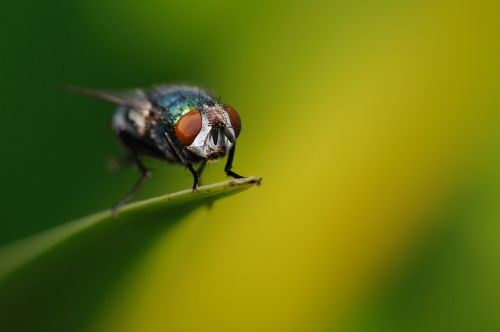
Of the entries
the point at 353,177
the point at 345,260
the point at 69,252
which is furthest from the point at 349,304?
the point at 69,252

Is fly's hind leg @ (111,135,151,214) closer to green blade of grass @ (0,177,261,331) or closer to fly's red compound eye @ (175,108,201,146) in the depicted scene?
fly's red compound eye @ (175,108,201,146)

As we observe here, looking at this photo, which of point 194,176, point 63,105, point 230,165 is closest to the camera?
point 194,176

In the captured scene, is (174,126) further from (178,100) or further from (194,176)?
(194,176)

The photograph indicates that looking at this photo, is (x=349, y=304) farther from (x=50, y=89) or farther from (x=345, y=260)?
(x=50, y=89)

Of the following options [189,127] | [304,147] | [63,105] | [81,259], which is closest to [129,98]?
[63,105]

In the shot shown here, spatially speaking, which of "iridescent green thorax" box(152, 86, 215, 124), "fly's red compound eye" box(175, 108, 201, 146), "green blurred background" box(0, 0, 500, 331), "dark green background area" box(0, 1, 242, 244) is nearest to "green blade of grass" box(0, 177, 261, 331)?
"green blurred background" box(0, 0, 500, 331)
